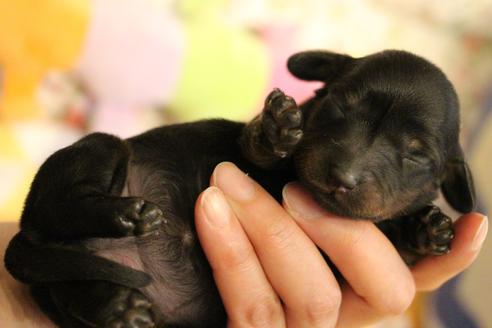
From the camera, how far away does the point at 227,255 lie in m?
1.78

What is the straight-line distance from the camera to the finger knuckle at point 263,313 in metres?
1.88

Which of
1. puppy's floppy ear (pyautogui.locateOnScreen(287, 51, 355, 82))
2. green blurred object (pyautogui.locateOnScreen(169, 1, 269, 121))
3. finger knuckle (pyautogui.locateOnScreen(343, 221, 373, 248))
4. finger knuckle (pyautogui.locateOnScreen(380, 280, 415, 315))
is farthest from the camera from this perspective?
green blurred object (pyautogui.locateOnScreen(169, 1, 269, 121))

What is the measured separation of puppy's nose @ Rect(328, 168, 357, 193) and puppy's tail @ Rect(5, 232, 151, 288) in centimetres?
63

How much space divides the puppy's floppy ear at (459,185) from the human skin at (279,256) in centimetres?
10

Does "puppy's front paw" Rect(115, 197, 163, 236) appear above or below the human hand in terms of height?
above

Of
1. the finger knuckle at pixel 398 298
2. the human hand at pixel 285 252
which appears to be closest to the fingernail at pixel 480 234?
the human hand at pixel 285 252

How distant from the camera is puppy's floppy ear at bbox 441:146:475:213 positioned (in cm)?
205

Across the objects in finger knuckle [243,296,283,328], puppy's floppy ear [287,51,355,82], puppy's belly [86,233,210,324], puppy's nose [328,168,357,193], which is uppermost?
puppy's floppy ear [287,51,355,82]

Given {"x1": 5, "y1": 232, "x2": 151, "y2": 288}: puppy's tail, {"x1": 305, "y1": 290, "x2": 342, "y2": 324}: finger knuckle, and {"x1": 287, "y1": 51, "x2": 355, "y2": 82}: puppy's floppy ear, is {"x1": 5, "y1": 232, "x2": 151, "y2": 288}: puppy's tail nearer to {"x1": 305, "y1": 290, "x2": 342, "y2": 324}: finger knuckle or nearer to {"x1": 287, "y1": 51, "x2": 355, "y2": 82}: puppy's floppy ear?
{"x1": 305, "y1": 290, "x2": 342, "y2": 324}: finger knuckle

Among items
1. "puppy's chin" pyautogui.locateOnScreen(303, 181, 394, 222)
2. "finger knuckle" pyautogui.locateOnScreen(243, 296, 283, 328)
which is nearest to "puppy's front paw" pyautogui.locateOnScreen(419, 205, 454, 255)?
"puppy's chin" pyautogui.locateOnScreen(303, 181, 394, 222)

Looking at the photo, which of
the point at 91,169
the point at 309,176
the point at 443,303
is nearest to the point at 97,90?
the point at 91,169

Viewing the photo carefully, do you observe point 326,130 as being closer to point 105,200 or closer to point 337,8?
point 105,200

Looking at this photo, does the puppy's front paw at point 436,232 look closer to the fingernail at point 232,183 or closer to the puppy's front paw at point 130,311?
the fingernail at point 232,183

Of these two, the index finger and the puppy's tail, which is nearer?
the puppy's tail
